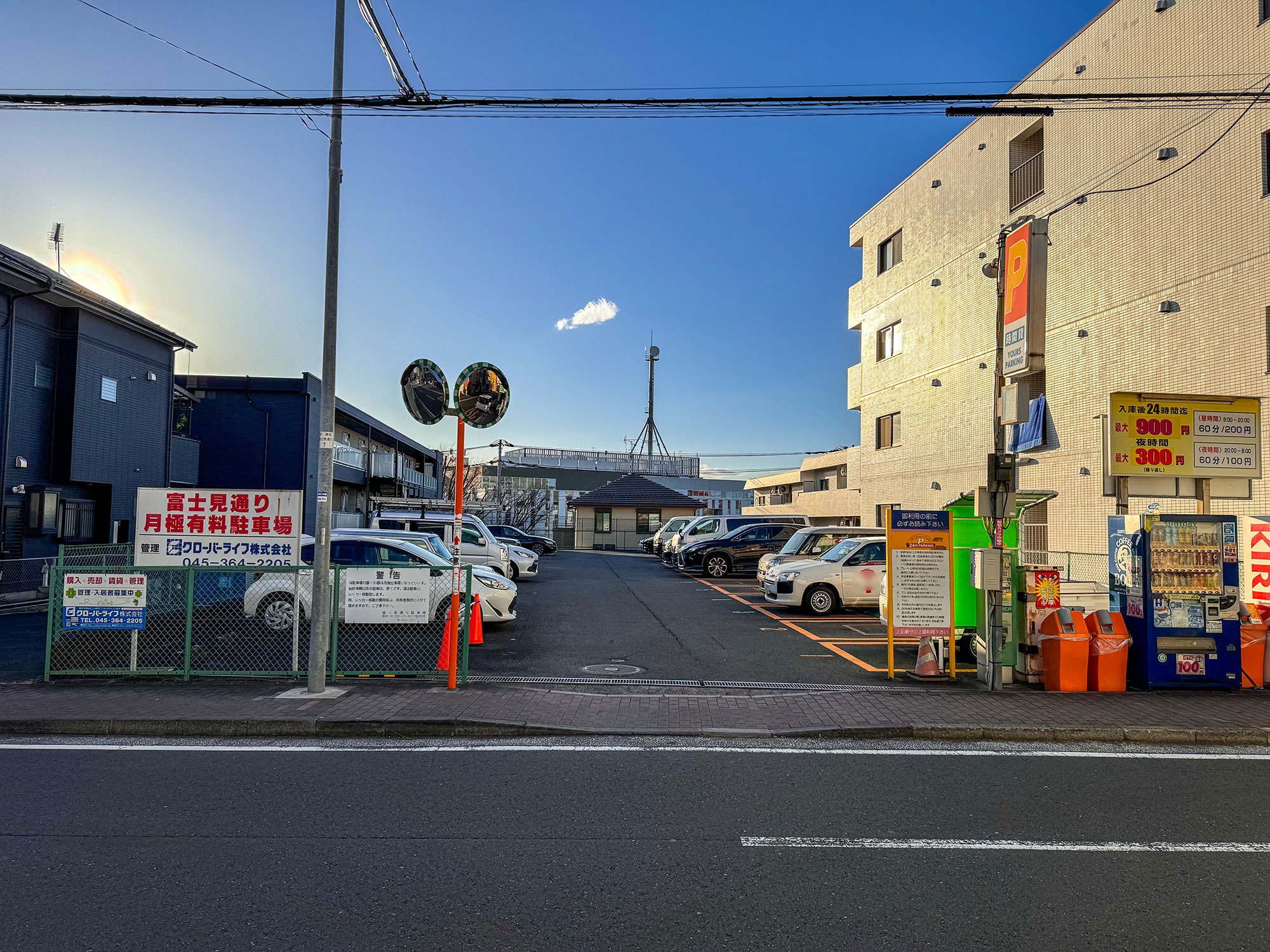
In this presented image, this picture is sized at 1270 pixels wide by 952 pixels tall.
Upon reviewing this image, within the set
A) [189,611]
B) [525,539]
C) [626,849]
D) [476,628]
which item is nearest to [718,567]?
[525,539]

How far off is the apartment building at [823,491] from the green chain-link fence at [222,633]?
2513 cm

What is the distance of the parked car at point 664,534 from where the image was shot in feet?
119

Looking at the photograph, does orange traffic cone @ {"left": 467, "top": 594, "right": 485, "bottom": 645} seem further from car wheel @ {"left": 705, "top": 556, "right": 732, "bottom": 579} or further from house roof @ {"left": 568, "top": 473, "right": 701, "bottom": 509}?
house roof @ {"left": 568, "top": 473, "right": 701, "bottom": 509}

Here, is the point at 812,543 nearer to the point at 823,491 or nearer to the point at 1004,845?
the point at 1004,845

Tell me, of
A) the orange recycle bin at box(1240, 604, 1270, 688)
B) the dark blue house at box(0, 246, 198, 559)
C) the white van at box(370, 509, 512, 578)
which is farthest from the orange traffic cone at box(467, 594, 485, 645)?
the dark blue house at box(0, 246, 198, 559)

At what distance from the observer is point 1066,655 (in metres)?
9.06

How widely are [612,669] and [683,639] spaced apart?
105 inches

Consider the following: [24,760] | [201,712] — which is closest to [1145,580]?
[201,712]

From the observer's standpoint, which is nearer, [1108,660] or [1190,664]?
[1108,660]

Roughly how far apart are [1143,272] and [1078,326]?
7.08 feet

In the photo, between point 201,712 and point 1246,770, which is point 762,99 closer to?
point 1246,770

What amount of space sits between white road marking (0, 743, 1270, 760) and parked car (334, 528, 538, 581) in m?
6.57

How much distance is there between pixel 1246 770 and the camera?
6523 mm

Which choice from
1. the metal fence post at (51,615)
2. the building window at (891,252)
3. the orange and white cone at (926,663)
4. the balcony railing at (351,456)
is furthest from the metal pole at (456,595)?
the balcony railing at (351,456)
